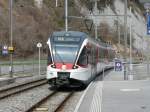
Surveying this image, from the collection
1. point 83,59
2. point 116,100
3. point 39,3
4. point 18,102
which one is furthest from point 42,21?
point 116,100

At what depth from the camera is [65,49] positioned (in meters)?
29.3

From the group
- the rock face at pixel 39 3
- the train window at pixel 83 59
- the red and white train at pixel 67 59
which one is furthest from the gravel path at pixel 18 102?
the rock face at pixel 39 3

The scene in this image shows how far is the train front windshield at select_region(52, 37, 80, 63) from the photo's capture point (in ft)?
94.6

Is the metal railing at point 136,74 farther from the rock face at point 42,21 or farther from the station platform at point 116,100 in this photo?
the rock face at point 42,21

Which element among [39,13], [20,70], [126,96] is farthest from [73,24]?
[126,96]

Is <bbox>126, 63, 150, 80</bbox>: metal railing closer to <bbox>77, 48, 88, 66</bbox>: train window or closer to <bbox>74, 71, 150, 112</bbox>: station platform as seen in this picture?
<bbox>77, 48, 88, 66</bbox>: train window

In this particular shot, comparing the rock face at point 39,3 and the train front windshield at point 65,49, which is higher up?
the rock face at point 39,3

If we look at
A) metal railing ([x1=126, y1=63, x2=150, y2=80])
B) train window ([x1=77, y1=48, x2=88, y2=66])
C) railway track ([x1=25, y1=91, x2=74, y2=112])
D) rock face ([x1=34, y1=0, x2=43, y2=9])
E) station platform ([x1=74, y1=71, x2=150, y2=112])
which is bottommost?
railway track ([x1=25, y1=91, x2=74, y2=112])

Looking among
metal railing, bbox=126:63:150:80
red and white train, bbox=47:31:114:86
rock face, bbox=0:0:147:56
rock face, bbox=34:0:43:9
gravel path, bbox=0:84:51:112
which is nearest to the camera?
gravel path, bbox=0:84:51:112

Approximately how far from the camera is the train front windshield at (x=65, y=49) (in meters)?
28.8

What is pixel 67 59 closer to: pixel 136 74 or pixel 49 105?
pixel 49 105

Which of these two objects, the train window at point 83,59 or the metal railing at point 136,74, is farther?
the metal railing at point 136,74

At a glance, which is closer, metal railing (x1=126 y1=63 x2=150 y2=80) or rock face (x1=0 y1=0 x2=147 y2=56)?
metal railing (x1=126 y1=63 x2=150 y2=80)


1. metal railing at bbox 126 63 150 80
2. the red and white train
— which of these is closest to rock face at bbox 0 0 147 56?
metal railing at bbox 126 63 150 80
